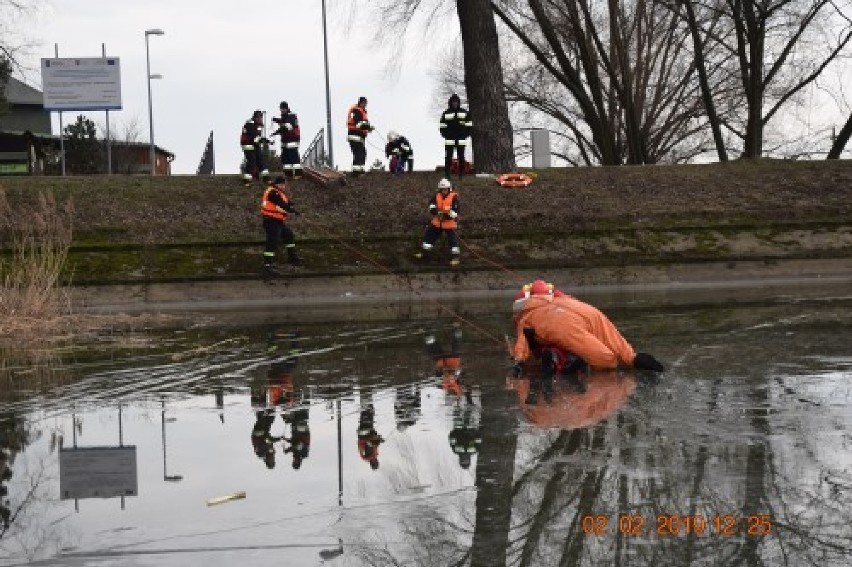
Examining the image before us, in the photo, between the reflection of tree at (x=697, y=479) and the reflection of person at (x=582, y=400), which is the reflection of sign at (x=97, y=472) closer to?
the reflection of tree at (x=697, y=479)

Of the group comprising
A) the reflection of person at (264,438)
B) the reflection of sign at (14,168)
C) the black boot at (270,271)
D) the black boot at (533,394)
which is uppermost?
the reflection of sign at (14,168)

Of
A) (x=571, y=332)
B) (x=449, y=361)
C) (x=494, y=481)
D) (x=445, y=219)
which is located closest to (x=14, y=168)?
(x=445, y=219)

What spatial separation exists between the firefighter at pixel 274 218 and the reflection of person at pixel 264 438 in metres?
13.5

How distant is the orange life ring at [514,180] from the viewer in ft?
94.6

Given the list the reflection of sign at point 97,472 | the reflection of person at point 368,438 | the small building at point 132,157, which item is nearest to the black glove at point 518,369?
the reflection of person at point 368,438

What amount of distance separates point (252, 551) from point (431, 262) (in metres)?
19.2

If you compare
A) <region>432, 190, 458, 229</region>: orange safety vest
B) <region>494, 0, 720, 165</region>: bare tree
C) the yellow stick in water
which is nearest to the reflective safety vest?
<region>432, 190, 458, 229</region>: orange safety vest

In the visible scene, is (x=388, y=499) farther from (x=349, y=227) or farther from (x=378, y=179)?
(x=378, y=179)

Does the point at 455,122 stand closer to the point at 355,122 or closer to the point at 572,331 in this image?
the point at 355,122

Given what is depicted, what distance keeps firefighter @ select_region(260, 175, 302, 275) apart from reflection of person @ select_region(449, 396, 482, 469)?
13842 mm

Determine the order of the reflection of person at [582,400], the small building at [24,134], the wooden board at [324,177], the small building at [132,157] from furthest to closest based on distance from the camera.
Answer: the small building at [132,157]
the small building at [24,134]
the wooden board at [324,177]
the reflection of person at [582,400]

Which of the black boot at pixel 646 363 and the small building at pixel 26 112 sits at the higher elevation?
the small building at pixel 26 112

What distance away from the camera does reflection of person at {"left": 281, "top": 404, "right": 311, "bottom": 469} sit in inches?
314

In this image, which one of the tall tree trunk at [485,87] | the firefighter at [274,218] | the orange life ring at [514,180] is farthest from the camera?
the tall tree trunk at [485,87]
